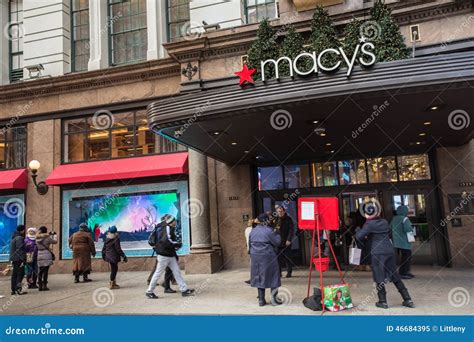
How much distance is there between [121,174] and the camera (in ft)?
46.5

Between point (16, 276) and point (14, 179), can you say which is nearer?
point (16, 276)

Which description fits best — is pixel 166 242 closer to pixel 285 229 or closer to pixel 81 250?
pixel 285 229

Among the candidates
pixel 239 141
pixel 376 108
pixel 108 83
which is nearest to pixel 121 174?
pixel 108 83

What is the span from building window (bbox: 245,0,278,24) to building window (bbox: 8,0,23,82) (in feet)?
32.9

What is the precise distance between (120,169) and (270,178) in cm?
523

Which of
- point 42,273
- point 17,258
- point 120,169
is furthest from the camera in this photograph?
point 120,169

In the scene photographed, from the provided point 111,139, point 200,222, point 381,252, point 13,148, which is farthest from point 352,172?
point 13,148

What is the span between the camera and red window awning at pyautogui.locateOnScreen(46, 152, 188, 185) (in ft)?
44.4

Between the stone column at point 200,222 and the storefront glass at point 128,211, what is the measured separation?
0.87 metres

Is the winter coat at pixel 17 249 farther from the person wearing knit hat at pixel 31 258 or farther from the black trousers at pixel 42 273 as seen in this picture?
the black trousers at pixel 42 273

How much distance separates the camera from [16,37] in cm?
1769

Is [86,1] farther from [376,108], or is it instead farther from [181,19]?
[376,108]

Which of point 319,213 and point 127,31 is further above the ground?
point 127,31

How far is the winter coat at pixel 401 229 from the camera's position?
32.6ft
